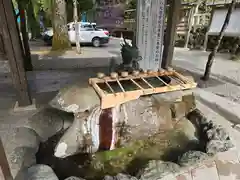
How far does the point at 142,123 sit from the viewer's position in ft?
6.79

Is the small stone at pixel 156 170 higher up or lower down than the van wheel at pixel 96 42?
lower down

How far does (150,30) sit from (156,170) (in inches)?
119

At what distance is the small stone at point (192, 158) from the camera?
1.75m

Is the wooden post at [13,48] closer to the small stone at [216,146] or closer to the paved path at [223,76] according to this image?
the small stone at [216,146]

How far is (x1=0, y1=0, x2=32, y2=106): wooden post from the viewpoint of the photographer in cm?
247

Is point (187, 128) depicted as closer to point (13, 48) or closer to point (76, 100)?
point (76, 100)

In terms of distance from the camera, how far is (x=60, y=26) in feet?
28.8

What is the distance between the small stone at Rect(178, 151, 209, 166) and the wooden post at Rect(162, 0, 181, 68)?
233 centimetres

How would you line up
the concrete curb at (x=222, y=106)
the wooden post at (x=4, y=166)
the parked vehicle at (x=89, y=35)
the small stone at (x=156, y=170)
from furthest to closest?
the parked vehicle at (x=89, y=35), the concrete curb at (x=222, y=106), the small stone at (x=156, y=170), the wooden post at (x=4, y=166)

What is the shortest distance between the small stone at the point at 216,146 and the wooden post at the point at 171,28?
219cm

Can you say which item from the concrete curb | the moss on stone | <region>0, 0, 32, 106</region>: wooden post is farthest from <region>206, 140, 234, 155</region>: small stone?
<region>0, 0, 32, 106</region>: wooden post

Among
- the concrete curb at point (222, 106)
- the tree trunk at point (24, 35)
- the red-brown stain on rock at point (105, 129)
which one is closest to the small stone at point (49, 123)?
the red-brown stain on rock at point (105, 129)

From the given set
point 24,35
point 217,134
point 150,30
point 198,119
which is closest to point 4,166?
point 217,134

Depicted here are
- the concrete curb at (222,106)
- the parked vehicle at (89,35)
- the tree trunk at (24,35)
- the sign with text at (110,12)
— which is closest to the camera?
the concrete curb at (222,106)
